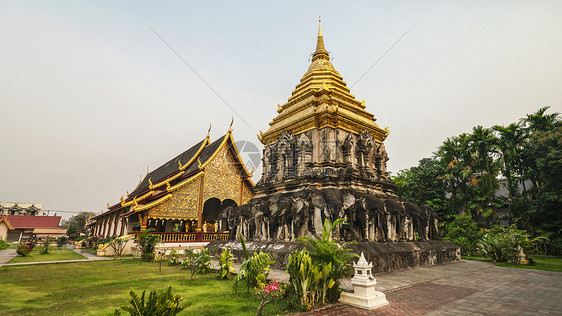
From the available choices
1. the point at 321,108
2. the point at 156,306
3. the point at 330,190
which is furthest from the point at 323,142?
the point at 156,306

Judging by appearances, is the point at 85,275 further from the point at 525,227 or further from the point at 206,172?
the point at 525,227

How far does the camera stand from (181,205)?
15.6 m

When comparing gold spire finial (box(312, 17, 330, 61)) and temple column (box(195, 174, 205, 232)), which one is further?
temple column (box(195, 174, 205, 232))

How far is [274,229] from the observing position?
9445 millimetres

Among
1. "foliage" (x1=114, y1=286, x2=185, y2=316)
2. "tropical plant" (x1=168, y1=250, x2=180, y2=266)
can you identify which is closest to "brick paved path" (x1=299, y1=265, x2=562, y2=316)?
"foliage" (x1=114, y1=286, x2=185, y2=316)

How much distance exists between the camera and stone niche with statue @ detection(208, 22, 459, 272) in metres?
8.49

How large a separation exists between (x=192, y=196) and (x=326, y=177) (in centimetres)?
931

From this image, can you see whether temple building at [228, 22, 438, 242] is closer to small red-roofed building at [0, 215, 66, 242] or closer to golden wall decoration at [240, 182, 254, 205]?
golden wall decoration at [240, 182, 254, 205]

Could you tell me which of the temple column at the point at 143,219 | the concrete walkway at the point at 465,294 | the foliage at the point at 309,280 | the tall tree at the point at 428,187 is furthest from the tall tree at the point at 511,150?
the temple column at the point at 143,219

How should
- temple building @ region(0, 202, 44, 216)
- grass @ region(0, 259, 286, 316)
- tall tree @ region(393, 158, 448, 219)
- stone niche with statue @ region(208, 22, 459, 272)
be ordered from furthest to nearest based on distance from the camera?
temple building @ region(0, 202, 44, 216), tall tree @ region(393, 158, 448, 219), stone niche with statue @ region(208, 22, 459, 272), grass @ region(0, 259, 286, 316)

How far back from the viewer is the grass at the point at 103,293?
415 centimetres

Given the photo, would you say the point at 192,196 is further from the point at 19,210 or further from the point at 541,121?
the point at 19,210

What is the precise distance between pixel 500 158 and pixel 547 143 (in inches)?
175

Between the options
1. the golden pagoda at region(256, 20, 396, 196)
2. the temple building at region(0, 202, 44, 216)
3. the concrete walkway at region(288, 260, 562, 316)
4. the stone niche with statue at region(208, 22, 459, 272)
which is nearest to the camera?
the concrete walkway at region(288, 260, 562, 316)
